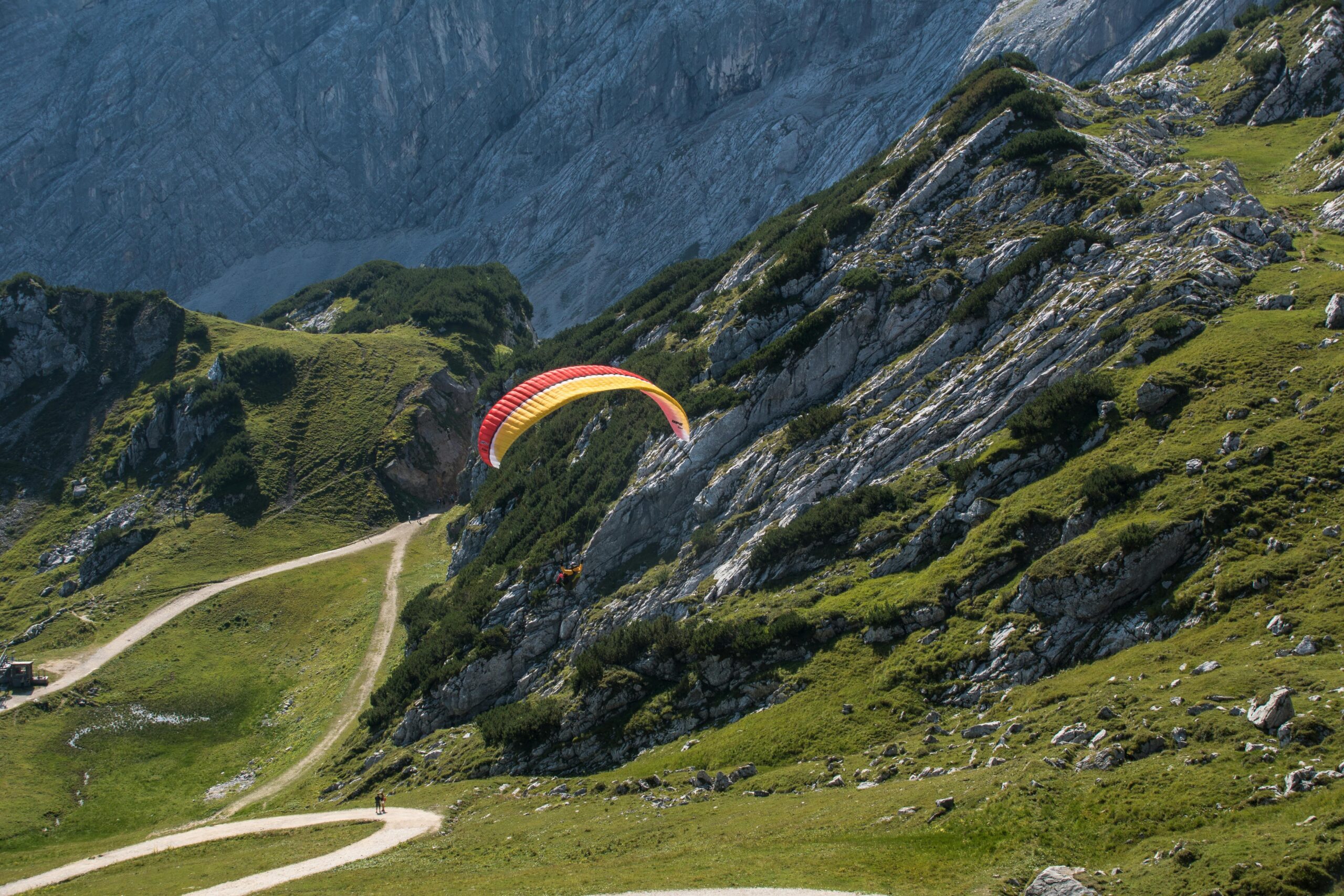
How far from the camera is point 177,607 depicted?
70.8 m

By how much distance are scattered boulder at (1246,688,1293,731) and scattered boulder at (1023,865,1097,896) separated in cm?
494

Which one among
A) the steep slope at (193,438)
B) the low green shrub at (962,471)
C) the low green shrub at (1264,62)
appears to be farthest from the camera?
the steep slope at (193,438)

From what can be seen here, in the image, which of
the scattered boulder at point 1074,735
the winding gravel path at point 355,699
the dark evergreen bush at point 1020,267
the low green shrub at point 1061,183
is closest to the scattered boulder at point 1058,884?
the scattered boulder at point 1074,735

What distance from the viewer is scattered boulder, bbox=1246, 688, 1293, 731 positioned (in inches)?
672

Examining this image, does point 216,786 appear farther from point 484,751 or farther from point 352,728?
point 484,751

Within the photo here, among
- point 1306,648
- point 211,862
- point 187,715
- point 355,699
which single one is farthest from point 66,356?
point 1306,648

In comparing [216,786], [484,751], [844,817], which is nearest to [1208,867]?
[844,817]

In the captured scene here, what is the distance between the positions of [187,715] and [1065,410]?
2240 inches

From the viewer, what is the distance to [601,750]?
115 ft

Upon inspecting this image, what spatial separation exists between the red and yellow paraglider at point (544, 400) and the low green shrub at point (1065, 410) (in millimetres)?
14593

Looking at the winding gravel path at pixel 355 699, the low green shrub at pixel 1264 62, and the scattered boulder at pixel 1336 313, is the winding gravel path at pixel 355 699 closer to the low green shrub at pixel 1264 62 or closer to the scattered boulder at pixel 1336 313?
the scattered boulder at pixel 1336 313

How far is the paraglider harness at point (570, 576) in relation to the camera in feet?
142

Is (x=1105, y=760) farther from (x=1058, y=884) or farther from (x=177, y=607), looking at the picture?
(x=177, y=607)

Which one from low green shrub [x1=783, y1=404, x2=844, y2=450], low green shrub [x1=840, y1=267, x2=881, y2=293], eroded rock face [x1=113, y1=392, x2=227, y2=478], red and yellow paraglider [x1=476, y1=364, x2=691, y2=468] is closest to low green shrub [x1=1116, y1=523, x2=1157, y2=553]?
low green shrub [x1=783, y1=404, x2=844, y2=450]
